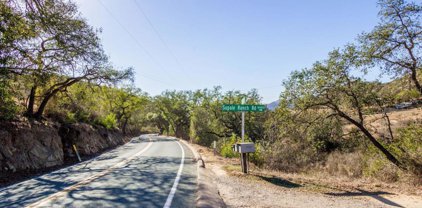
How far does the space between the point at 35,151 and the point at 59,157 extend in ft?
6.19

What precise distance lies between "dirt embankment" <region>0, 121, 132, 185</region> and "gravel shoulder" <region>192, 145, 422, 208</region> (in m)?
8.27

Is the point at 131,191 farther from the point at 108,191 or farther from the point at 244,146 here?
the point at 244,146

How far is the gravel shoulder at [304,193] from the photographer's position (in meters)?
7.02

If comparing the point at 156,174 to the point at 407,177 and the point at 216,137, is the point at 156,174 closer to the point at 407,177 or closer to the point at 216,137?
the point at 407,177

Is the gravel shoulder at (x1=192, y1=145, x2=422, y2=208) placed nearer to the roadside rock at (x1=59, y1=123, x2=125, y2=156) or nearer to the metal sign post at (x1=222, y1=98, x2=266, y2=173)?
the metal sign post at (x1=222, y1=98, x2=266, y2=173)

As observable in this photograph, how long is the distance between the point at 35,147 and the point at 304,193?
13.1 meters

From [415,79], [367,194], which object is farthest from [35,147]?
[415,79]

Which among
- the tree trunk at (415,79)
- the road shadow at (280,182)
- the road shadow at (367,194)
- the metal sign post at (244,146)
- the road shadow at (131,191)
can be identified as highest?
the tree trunk at (415,79)

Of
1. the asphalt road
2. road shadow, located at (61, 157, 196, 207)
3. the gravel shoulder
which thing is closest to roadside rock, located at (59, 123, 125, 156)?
the asphalt road

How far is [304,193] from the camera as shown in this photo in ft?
27.4

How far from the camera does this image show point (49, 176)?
11.1 meters

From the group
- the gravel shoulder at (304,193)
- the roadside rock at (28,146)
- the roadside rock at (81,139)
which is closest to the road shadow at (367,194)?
the gravel shoulder at (304,193)

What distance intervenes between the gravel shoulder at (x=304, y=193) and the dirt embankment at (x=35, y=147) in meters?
8.27

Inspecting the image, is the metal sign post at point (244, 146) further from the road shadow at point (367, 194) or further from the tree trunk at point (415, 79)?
the tree trunk at point (415, 79)
